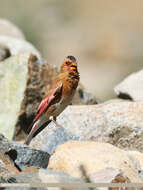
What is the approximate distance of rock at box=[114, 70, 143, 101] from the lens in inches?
398

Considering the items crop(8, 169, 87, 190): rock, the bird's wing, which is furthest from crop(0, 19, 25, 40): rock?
crop(8, 169, 87, 190): rock

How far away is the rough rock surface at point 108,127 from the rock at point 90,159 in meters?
1.32

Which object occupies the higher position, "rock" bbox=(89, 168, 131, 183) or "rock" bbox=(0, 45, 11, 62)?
"rock" bbox=(0, 45, 11, 62)

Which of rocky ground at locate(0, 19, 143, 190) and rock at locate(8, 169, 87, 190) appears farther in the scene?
rocky ground at locate(0, 19, 143, 190)

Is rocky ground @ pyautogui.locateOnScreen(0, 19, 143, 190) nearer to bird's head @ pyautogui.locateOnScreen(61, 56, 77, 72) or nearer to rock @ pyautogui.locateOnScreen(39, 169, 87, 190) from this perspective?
rock @ pyautogui.locateOnScreen(39, 169, 87, 190)

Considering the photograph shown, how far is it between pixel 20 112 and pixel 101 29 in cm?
2141

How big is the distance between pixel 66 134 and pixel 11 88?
2692 mm

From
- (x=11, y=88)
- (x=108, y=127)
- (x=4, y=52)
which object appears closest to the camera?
(x=108, y=127)

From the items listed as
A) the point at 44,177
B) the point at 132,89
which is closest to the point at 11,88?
the point at 132,89

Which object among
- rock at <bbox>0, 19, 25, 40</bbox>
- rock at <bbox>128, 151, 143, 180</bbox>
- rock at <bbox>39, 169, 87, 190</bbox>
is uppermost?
rock at <bbox>0, 19, 25, 40</bbox>

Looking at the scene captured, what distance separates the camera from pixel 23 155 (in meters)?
6.92

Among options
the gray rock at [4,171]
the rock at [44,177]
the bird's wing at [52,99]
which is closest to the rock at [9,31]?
the bird's wing at [52,99]

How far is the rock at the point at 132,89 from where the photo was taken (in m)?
10.1

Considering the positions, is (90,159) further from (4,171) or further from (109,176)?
(4,171)
